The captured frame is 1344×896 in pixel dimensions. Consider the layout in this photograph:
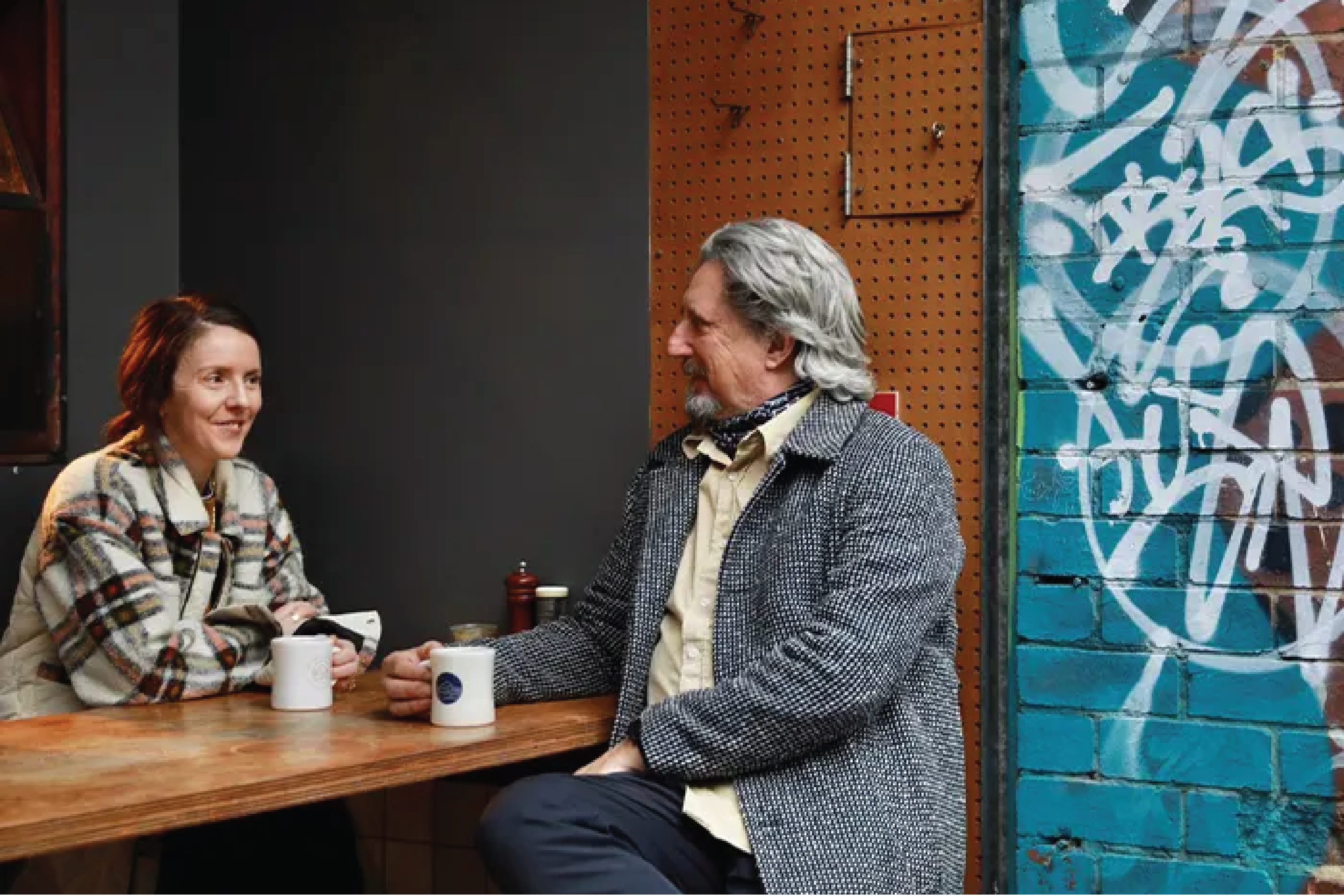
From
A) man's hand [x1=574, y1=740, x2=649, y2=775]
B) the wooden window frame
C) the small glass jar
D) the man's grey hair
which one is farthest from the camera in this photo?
the wooden window frame

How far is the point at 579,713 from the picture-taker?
2523mm

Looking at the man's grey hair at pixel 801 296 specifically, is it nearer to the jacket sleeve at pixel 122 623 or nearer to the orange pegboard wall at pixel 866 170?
the orange pegboard wall at pixel 866 170

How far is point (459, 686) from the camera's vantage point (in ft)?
7.75

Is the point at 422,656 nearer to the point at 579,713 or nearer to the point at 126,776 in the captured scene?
the point at 579,713

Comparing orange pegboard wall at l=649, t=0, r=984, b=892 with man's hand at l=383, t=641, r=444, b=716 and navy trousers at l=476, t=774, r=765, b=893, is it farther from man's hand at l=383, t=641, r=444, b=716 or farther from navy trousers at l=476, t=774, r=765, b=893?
man's hand at l=383, t=641, r=444, b=716

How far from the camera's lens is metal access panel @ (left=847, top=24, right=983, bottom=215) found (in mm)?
2740

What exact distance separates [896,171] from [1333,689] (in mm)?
1198

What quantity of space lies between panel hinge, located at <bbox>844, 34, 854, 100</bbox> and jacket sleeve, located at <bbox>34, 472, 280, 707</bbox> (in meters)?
1.49

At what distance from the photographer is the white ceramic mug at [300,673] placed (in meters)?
2.48

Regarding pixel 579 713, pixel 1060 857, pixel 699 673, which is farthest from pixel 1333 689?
pixel 579 713

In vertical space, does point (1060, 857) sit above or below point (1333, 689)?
below

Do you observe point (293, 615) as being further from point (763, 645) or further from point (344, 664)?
point (763, 645)

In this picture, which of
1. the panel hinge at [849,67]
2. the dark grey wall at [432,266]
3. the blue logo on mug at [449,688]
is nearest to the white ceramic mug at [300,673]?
the blue logo on mug at [449,688]

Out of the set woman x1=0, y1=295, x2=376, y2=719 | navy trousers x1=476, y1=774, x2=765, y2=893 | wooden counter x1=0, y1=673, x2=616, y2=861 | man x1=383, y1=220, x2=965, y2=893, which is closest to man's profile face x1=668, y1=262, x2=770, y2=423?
man x1=383, y1=220, x2=965, y2=893
